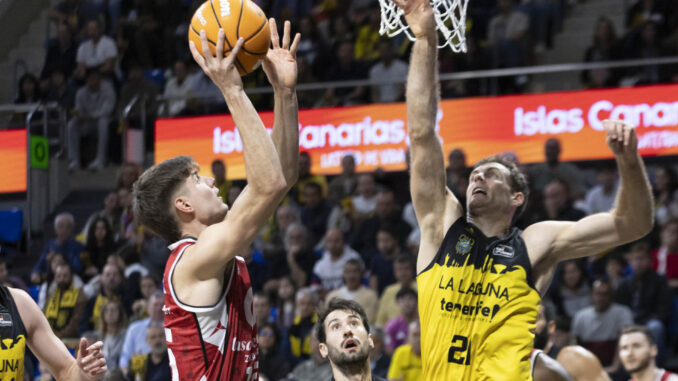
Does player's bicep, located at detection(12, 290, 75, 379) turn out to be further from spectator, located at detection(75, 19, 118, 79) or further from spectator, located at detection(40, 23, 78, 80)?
spectator, located at detection(40, 23, 78, 80)

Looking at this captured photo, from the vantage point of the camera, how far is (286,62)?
→ 165 inches

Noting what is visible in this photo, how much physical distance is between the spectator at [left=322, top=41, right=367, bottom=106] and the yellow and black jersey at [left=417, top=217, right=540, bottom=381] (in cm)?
715

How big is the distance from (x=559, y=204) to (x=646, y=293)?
1213 millimetres

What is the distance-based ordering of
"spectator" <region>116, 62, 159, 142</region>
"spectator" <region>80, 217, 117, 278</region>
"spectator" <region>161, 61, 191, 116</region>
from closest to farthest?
1. "spectator" <region>80, 217, 117, 278</region>
2. "spectator" <region>161, 61, 191, 116</region>
3. "spectator" <region>116, 62, 159, 142</region>

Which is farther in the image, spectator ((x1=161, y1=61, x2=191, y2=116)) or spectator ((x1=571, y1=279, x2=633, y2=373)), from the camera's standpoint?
spectator ((x1=161, y1=61, x2=191, y2=116))

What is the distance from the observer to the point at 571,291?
924 centimetres

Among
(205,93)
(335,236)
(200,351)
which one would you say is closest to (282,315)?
(335,236)

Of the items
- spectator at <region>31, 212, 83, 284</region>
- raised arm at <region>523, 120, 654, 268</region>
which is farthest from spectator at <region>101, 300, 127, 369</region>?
raised arm at <region>523, 120, 654, 268</region>

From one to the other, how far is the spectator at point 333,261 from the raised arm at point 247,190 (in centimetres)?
645

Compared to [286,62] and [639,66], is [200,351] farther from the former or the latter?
[639,66]

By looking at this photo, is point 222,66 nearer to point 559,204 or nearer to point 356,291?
point 356,291

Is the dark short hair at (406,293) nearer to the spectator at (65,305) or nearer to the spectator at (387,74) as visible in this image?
the spectator at (387,74)

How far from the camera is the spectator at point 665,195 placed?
9523 mm

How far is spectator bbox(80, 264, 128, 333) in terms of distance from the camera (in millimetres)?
11000
